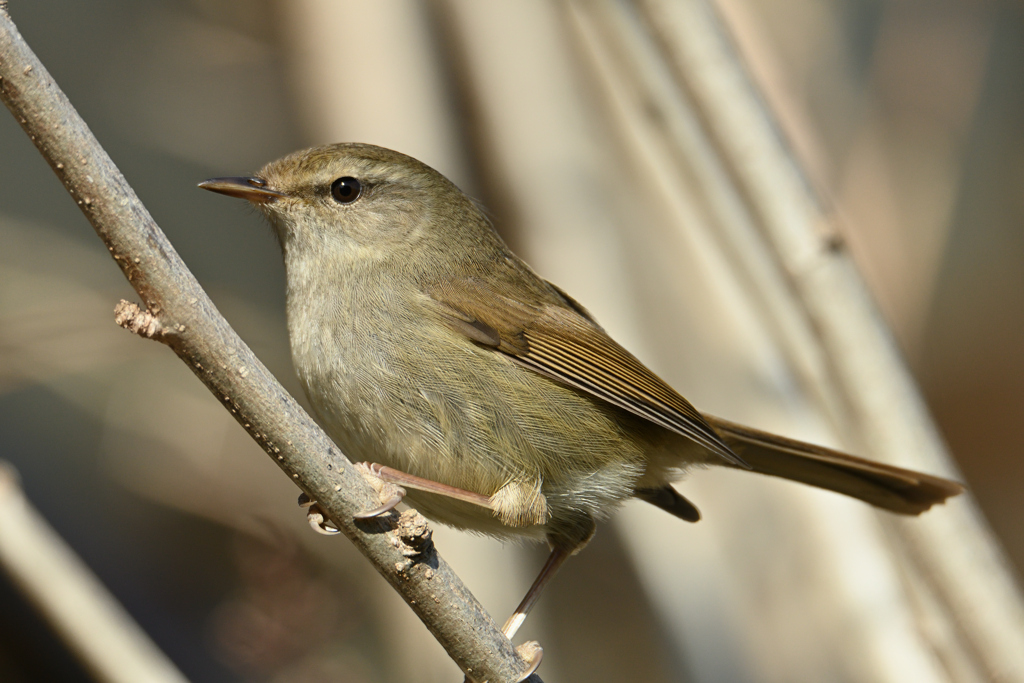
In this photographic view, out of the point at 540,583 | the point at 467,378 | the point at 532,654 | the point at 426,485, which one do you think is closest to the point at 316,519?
the point at 426,485

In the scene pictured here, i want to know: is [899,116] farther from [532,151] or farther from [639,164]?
[532,151]

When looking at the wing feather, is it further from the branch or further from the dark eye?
the branch

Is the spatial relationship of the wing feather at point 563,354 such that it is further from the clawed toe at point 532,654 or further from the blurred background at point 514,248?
the blurred background at point 514,248

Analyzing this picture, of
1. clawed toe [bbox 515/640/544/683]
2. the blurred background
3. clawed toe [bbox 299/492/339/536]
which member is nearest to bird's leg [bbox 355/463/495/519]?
clawed toe [bbox 299/492/339/536]

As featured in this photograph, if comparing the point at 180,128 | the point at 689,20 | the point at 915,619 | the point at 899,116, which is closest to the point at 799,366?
the point at 915,619

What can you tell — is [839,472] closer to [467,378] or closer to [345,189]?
[467,378]

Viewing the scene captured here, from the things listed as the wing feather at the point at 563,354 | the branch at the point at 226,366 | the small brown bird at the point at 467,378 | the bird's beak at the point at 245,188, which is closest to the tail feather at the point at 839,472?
the small brown bird at the point at 467,378
